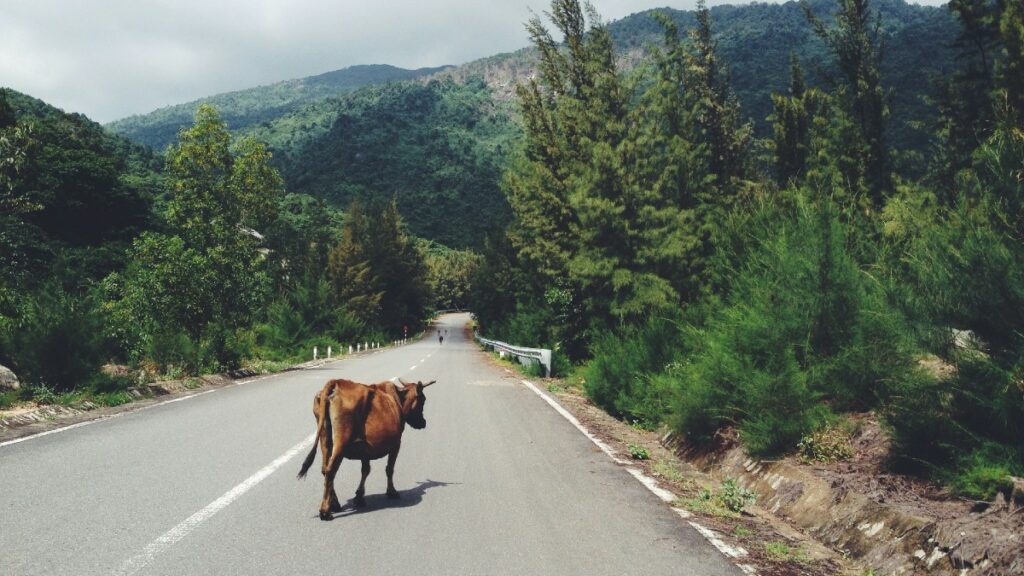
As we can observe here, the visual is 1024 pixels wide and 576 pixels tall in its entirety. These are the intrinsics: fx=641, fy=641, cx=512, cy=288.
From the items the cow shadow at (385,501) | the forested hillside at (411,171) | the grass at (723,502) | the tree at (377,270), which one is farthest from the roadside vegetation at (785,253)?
the forested hillside at (411,171)

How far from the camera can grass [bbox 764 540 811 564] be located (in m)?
4.76

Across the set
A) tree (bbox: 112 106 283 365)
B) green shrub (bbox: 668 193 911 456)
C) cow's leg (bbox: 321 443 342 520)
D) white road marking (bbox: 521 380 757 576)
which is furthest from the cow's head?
A: tree (bbox: 112 106 283 365)

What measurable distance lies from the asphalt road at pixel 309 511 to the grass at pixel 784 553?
0.46m

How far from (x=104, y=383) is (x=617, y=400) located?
10825mm

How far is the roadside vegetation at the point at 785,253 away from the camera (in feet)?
17.1

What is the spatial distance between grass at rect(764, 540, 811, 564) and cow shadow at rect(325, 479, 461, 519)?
119 inches

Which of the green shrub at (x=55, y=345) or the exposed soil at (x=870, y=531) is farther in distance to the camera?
the green shrub at (x=55, y=345)

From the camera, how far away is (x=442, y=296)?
162 metres

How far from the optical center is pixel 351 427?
209 inches

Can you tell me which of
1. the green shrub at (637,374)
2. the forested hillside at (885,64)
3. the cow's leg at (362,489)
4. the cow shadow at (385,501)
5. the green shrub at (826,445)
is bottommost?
the green shrub at (637,374)

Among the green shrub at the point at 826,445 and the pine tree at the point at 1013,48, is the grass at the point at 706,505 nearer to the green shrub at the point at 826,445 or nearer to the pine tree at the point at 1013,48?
the green shrub at the point at 826,445

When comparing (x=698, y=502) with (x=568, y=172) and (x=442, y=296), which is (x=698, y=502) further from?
(x=442, y=296)

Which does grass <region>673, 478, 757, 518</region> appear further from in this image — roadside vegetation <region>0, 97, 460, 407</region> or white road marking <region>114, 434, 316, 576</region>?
roadside vegetation <region>0, 97, 460, 407</region>

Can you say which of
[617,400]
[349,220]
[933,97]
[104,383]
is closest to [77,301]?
[104,383]
